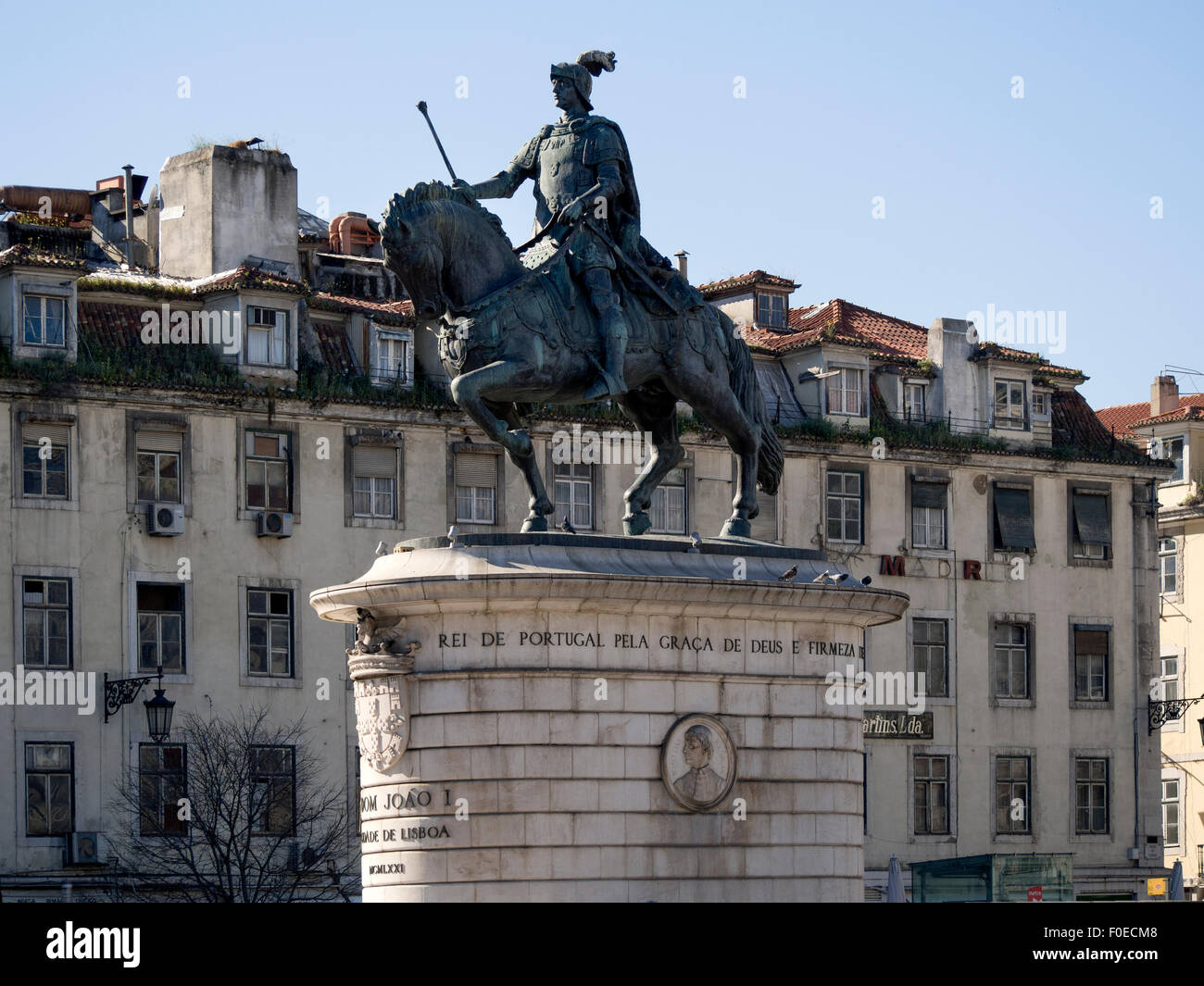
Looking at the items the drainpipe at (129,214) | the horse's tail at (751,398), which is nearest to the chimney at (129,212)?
the drainpipe at (129,214)

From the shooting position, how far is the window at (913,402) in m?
61.8

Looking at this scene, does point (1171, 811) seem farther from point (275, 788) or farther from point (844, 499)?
point (275, 788)

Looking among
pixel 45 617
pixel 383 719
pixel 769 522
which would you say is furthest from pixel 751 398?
pixel 769 522

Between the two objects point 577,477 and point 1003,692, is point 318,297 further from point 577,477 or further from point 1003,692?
point 1003,692

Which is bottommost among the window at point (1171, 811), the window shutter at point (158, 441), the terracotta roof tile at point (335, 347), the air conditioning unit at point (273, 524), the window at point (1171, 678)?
the window at point (1171, 811)

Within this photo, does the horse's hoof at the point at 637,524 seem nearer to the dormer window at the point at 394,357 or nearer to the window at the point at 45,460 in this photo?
the window at the point at 45,460

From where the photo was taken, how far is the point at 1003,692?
6116 cm

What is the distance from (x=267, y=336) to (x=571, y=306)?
1093 inches

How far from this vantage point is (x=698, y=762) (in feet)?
82.3

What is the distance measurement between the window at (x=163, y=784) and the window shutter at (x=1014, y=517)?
2004cm

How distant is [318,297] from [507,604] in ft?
103

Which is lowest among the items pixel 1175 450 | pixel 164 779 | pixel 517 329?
pixel 164 779

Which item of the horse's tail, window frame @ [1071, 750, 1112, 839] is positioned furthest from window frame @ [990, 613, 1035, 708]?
the horse's tail

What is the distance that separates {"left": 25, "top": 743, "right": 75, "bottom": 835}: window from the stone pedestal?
2507cm
